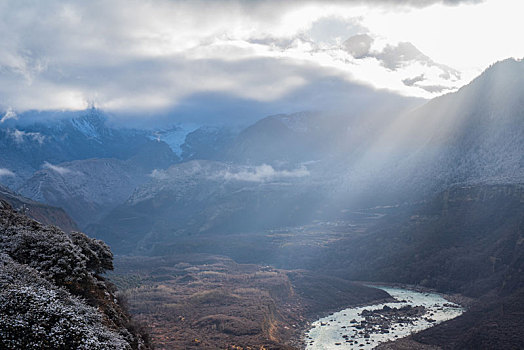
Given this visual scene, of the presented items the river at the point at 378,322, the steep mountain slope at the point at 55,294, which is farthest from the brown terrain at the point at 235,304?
the steep mountain slope at the point at 55,294

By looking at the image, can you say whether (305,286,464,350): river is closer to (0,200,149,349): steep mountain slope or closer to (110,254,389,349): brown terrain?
(110,254,389,349): brown terrain

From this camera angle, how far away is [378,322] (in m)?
107

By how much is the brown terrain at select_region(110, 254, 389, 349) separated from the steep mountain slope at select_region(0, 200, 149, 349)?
3477cm

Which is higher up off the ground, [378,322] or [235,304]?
[235,304]

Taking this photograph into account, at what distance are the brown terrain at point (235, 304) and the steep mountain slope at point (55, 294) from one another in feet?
114

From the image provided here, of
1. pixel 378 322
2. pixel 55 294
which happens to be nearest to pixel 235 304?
pixel 378 322

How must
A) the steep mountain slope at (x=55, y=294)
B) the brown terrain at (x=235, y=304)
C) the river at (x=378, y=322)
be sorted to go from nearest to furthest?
1. the steep mountain slope at (x=55, y=294)
2. the brown terrain at (x=235, y=304)
3. the river at (x=378, y=322)

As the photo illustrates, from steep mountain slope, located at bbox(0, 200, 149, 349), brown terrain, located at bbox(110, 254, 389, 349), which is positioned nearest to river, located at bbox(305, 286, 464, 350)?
brown terrain, located at bbox(110, 254, 389, 349)

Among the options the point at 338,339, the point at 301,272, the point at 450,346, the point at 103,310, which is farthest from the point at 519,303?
the point at 301,272

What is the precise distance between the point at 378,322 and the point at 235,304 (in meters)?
37.8

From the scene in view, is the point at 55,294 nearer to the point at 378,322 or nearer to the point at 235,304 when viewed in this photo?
the point at 235,304

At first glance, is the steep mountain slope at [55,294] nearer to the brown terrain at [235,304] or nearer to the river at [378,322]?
the brown terrain at [235,304]

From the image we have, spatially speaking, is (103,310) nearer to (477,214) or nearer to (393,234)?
(477,214)

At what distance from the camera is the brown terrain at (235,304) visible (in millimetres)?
85000
